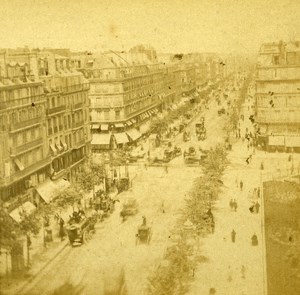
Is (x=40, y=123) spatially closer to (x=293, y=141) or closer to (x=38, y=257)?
(x=38, y=257)

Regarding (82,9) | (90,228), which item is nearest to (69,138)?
(90,228)

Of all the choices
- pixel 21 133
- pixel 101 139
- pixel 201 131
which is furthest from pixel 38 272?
pixel 201 131

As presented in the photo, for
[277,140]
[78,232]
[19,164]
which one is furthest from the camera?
[277,140]

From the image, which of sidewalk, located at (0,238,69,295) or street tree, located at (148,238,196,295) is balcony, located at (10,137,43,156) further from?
street tree, located at (148,238,196,295)

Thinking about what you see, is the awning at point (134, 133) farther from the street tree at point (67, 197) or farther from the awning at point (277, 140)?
the awning at point (277, 140)

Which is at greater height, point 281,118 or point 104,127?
point 281,118
